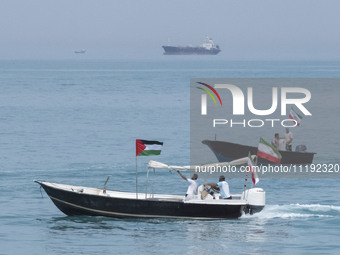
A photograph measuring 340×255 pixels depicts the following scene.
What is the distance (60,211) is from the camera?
41531 mm

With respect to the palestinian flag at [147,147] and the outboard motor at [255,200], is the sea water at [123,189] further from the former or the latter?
the palestinian flag at [147,147]

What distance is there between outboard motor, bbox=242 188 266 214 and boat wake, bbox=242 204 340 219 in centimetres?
111

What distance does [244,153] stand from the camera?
55.4 metres

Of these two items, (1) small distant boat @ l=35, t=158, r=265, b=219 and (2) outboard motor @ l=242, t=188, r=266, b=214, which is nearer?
(2) outboard motor @ l=242, t=188, r=266, b=214

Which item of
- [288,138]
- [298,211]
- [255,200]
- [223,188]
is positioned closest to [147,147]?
[223,188]

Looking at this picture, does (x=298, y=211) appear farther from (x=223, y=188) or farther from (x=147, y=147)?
(x=147, y=147)

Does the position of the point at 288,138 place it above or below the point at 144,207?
above

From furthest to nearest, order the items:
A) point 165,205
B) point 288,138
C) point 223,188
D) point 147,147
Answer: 1. point 288,138
2. point 147,147
3. point 165,205
4. point 223,188

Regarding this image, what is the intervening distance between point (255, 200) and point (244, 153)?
1767cm

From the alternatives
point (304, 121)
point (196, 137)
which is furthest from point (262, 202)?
point (304, 121)

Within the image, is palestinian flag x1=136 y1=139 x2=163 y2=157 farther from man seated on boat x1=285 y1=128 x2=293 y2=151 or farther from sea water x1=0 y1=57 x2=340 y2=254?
man seated on boat x1=285 y1=128 x2=293 y2=151

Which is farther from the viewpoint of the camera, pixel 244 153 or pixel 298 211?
pixel 244 153

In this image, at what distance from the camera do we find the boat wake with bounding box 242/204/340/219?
132ft

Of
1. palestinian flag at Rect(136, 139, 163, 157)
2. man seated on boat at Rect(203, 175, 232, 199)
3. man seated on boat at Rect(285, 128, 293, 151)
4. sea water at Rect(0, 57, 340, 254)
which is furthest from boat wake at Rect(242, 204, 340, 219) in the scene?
man seated on boat at Rect(285, 128, 293, 151)
